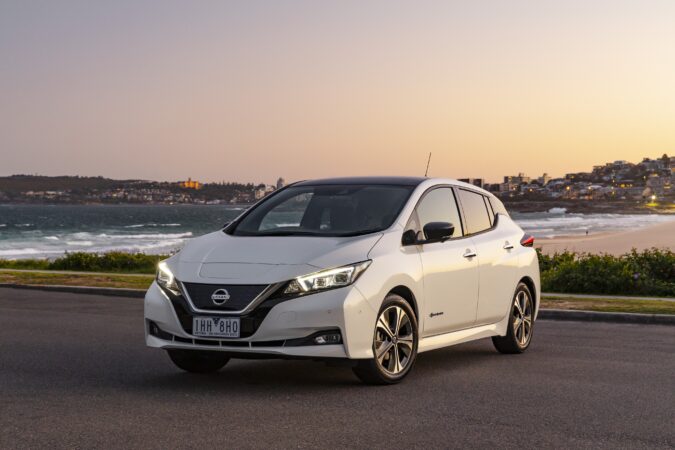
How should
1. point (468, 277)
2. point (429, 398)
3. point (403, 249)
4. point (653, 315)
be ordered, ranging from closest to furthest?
1. point (429, 398)
2. point (403, 249)
3. point (468, 277)
4. point (653, 315)

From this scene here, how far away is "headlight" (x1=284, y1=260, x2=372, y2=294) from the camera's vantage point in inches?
319

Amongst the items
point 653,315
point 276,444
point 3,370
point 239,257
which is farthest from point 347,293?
point 653,315

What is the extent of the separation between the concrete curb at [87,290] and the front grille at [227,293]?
447 inches

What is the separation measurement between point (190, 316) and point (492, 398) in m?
2.53

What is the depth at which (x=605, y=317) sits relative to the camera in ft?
51.5

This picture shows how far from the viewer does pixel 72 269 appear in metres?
28.3

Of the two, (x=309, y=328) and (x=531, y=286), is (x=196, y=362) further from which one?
(x=531, y=286)

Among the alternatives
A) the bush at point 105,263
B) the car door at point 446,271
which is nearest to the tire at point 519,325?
the car door at point 446,271

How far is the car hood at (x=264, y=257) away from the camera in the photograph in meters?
8.16

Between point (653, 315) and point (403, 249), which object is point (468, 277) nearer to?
point (403, 249)

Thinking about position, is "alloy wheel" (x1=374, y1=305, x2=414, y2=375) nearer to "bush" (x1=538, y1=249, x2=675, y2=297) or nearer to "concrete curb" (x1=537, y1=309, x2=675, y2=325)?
"concrete curb" (x1=537, y1=309, x2=675, y2=325)

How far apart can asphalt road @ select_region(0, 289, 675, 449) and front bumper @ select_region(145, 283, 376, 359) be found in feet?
1.20

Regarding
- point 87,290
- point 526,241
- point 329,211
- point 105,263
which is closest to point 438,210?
point 329,211

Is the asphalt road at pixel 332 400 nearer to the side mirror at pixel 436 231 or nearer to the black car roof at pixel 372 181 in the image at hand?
the side mirror at pixel 436 231
